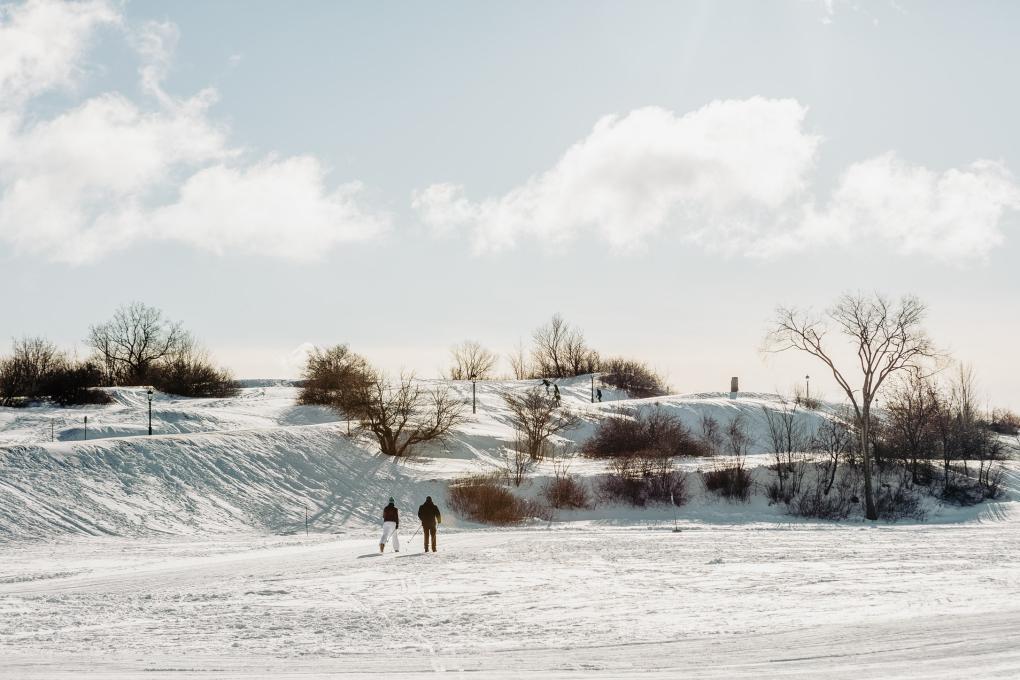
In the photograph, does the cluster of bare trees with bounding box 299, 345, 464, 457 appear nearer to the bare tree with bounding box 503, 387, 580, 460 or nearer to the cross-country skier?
the bare tree with bounding box 503, 387, 580, 460

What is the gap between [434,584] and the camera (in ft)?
60.3

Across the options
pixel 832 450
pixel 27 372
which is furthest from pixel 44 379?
pixel 832 450

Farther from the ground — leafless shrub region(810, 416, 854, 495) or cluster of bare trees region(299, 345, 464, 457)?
cluster of bare trees region(299, 345, 464, 457)

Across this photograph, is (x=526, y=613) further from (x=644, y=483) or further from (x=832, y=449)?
(x=832, y=449)

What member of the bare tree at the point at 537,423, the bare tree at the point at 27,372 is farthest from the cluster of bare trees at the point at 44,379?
the bare tree at the point at 537,423

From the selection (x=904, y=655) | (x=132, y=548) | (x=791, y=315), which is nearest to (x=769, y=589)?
(x=904, y=655)

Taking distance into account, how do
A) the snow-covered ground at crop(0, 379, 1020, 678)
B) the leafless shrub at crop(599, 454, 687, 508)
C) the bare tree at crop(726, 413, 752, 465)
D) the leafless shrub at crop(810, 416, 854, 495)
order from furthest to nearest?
the bare tree at crop(726, 413, 752, 465) < the leafless shrub at crop(810, 416, 854, 495) < the leafless shrub at crop(599, 454, 687, 508) < the snow-covered ground at crop(0, 379, 1020, 678)

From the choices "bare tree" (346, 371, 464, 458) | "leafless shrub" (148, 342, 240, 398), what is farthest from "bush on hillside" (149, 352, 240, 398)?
"bare tree" (346, 371, 464, 458)

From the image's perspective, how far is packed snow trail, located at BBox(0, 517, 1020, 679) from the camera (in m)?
11.3

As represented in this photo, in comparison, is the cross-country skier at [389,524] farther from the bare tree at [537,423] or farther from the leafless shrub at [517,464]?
the bare tree at [537,423]

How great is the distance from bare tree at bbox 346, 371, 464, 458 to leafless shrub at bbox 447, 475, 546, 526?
8149 mm

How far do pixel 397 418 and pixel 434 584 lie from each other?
3199 centimetres

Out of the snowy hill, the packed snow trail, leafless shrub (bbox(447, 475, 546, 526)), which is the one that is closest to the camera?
the packed snow trail

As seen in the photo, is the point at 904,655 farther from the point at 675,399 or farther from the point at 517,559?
the point at 675,399
